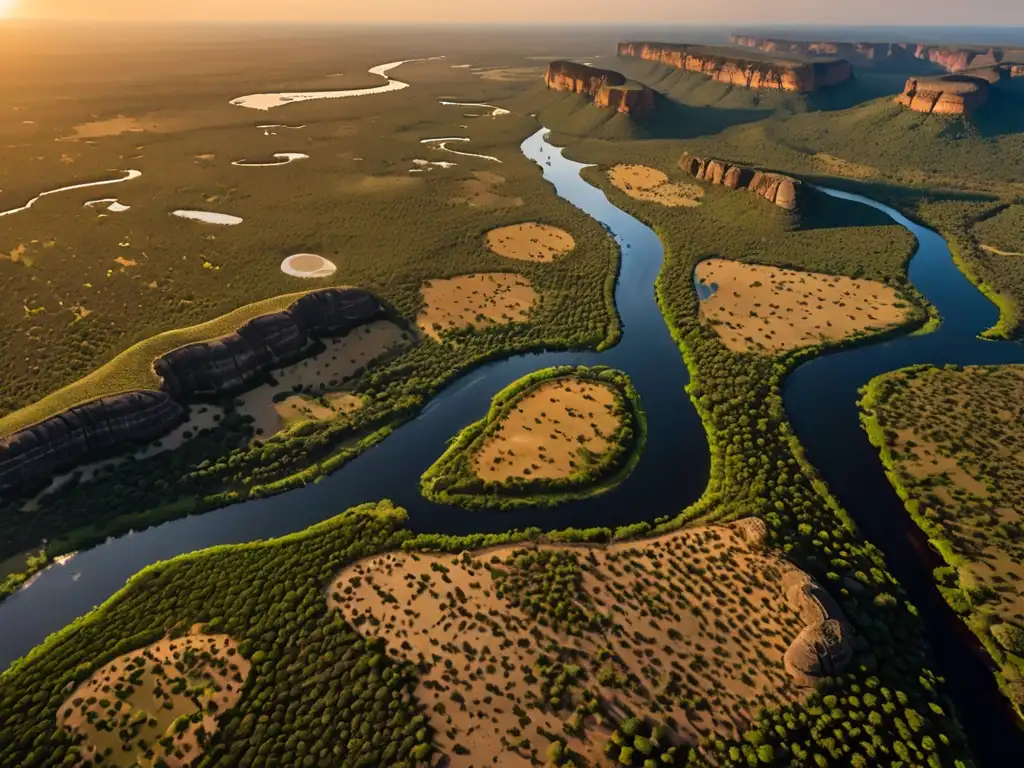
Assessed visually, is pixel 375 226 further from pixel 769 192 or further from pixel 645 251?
pixel 769 192

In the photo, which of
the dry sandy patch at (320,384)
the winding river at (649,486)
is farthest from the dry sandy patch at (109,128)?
the winding river at (649,486)

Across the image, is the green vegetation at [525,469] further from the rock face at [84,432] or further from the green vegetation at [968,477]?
the rock face at [84,432]

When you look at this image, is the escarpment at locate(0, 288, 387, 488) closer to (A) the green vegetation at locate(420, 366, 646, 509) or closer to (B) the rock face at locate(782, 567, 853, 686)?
(A) the green vegetation at locate(420, 366, 646, 509)

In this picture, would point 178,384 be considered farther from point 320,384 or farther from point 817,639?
point 817,639

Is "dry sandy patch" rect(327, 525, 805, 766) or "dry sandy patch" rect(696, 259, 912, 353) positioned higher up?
"dry sandy patch" rect(696, 259, 912, 353)

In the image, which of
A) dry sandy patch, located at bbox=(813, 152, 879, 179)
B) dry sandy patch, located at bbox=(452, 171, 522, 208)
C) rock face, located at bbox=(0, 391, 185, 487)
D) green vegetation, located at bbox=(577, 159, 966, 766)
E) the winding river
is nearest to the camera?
green vegetation, located at bbox=(577, 159, 966, 766)

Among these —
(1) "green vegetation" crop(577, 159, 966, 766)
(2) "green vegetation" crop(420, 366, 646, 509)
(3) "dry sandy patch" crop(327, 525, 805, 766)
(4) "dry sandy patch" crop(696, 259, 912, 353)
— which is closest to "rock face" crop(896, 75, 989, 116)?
(1) "green vegetation" crop(577, 159, 966, 766)
